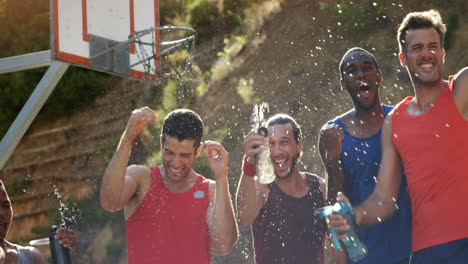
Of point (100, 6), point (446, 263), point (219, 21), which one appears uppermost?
point (219, 21)

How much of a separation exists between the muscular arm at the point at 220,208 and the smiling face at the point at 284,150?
36 cm

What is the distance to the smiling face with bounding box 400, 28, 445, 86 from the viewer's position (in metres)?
3.64

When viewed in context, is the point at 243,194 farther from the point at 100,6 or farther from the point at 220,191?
the point at 100,6

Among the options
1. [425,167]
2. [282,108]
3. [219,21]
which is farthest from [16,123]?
[219,21]

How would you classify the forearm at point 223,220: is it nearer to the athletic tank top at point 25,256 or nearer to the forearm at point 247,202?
the forearm at point 247,202

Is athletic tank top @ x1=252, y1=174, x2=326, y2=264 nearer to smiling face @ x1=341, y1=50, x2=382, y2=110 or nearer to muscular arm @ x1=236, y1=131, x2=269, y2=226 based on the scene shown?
muscular arm @ x1=236, y1=131, x2=269, y2=226

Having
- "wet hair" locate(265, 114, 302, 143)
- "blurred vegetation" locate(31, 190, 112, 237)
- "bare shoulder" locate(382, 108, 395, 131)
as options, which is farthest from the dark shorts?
"blurred vegetation" locate(31, 190, 112, 237)

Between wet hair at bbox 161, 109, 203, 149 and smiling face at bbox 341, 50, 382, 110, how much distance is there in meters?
Answer: 0.98

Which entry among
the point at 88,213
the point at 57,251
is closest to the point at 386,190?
the point at 57,251

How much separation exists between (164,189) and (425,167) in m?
1.64

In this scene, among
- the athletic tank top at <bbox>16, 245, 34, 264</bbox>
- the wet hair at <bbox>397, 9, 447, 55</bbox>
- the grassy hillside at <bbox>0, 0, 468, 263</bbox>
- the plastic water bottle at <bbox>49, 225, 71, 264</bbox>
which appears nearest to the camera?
the wet hair at <bbox>397, 9, 447, 55</bbox>

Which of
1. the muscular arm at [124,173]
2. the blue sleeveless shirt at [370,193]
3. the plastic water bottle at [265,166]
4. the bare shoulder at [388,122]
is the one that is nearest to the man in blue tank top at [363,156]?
the blue sleeveless shirt at [370,193]

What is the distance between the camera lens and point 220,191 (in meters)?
4.09

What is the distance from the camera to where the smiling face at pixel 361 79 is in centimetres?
409
